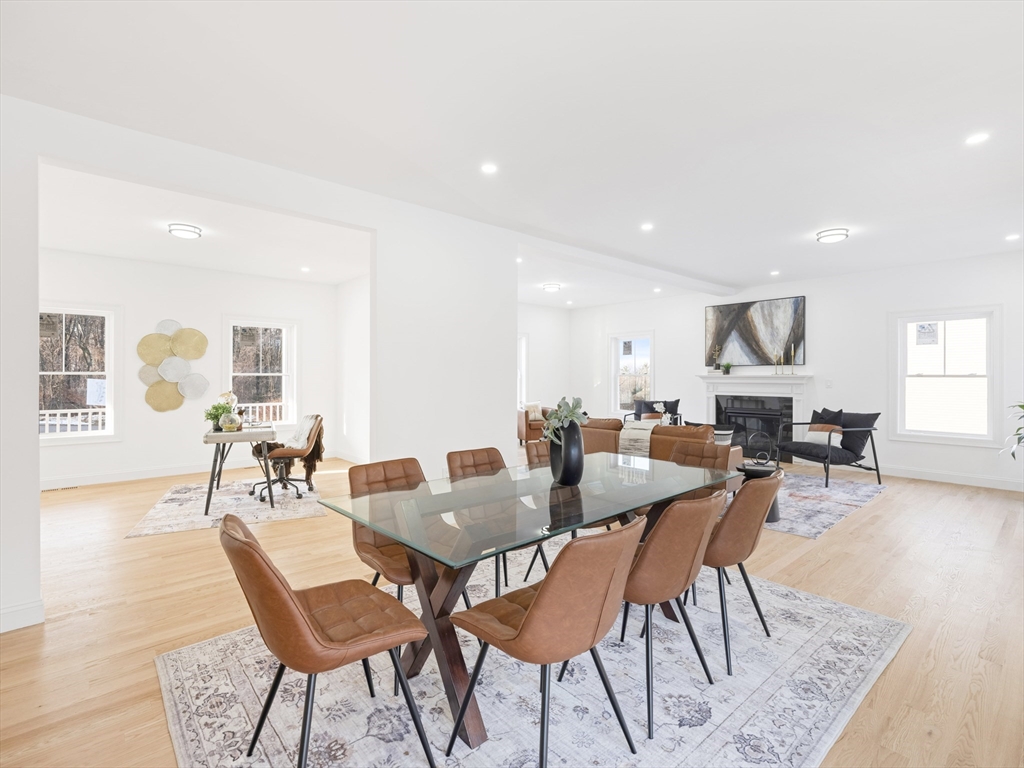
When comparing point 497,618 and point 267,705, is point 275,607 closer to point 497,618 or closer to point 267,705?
point 267,705

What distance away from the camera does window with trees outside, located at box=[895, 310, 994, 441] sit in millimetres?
5930

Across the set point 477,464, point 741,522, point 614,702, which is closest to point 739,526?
point 741,522

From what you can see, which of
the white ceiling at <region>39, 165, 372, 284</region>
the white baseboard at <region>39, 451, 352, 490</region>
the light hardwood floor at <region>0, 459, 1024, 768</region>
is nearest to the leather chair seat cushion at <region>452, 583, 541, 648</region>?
the light hardwood floor at <region>0, 459, 1024, 768</region>

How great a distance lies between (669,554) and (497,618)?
68cm

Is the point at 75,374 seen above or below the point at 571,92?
below

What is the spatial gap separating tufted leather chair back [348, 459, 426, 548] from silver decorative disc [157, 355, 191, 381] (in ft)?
17.3

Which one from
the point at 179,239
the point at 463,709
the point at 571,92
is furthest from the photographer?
the point at 179,239

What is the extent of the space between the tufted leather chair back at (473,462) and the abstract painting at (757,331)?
6.12 meters

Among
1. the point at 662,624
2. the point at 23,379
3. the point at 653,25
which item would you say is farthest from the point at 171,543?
the point at 653,25

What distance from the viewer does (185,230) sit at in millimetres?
4793

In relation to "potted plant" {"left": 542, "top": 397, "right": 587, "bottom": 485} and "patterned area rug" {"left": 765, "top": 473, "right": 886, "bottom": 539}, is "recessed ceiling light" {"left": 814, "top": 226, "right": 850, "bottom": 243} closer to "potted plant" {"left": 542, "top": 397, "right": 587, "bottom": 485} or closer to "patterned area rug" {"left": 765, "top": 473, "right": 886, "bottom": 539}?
"patterned area rug" {"left": 765, "top": 473, "right": 886, "bottom": 539}

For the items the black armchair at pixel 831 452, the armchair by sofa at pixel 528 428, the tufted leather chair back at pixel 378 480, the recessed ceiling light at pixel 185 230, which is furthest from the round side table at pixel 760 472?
the recessed ceiling light at pixel 185 230

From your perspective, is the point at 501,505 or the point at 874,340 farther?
the point at 874,340

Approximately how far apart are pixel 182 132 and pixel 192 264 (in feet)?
13.7
